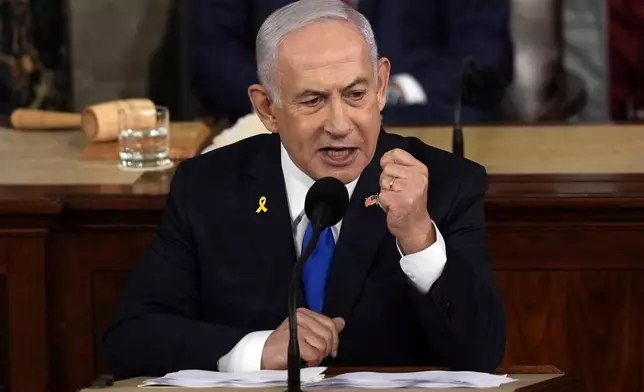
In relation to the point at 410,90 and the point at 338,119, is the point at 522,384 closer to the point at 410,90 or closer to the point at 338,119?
the point at 338,119

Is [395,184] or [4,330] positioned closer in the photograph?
[395,184]

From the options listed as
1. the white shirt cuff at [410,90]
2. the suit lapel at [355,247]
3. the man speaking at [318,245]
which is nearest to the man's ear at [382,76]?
the man speaking at [318,245]

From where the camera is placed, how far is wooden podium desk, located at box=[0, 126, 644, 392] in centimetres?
275

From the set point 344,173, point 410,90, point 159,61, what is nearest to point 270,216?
point 344,173

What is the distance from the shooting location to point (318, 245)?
2.29 m

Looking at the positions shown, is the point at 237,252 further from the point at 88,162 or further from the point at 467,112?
the point at 467,112

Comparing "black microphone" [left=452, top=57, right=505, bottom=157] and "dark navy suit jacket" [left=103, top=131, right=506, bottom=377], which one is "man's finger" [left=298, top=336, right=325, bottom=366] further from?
"black microphone" [left=452, top=57, right=505, bottom=157]

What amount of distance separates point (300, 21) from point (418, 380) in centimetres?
67

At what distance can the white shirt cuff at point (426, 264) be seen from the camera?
2.07 meters

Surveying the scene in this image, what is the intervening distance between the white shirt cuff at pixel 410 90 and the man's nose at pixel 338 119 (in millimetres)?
1895

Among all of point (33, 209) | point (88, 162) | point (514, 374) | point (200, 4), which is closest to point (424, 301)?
point (514, 374)

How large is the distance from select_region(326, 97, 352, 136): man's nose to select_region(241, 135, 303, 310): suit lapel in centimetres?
26

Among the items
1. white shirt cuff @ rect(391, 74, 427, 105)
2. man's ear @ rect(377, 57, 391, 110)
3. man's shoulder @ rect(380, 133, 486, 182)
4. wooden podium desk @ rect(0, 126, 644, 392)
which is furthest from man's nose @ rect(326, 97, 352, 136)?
white shirt cuff @ rect(391, 74, 427, 105)

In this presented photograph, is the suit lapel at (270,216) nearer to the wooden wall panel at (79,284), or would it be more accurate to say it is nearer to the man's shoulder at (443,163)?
the man's shoulder at (443,163)
